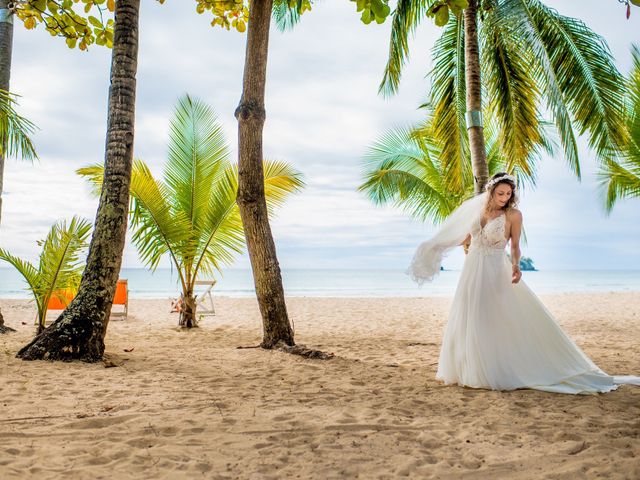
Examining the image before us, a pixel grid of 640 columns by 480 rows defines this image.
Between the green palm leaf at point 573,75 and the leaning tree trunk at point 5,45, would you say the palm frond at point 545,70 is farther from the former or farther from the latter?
the leaning tree trunk at point 5,45

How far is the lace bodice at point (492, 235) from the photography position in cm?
435

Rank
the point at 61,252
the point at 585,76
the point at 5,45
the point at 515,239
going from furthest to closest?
the point at 5,45
the point at 585,76
the point at 61,252
the point at 515,239

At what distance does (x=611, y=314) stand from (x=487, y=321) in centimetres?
969

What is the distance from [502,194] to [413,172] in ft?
28.0

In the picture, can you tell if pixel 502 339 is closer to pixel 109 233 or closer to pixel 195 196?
pixel 109 233

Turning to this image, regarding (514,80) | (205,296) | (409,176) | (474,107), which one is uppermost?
(514,80)

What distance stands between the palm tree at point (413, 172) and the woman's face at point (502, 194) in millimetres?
6959

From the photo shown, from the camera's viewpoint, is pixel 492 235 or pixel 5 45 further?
pixel 5 45

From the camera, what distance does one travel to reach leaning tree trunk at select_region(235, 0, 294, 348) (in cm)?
602

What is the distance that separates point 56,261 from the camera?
21.8 feet

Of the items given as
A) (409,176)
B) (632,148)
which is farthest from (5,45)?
(632,148)

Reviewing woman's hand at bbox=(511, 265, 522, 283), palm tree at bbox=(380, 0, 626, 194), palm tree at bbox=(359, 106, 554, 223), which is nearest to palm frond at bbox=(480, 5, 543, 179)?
palm tree at bbox=(380, 0, 626, 194)

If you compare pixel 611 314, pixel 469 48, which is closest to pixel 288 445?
pixel 469 48

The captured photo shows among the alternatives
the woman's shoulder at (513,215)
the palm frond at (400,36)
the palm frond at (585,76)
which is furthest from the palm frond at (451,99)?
the woman's shoulder at (513,215)
